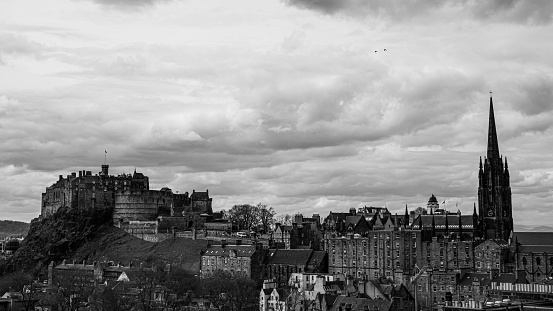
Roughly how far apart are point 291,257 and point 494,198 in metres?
41.1

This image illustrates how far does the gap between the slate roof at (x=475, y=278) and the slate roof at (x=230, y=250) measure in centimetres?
4484

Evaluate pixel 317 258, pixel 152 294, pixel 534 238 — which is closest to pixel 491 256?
pixel 534 238

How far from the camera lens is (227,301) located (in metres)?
121

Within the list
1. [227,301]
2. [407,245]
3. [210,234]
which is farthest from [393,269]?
[210,234]

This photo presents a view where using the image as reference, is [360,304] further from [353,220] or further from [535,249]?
[353,220]

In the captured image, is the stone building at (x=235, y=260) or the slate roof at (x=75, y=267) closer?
the stone building at (x=235, y=260)

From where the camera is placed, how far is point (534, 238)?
135000 mm

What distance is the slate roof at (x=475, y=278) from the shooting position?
11875 cm

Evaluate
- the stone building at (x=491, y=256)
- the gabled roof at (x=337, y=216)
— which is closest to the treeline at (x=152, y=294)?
the gabled roof at (x=337, y=216)

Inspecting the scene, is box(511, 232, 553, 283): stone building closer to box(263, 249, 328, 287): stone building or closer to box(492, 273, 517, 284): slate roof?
box(492, 273, 517, 284): slate roof

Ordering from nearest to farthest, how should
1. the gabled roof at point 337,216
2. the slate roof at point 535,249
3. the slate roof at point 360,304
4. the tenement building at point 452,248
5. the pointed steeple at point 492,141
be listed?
1. the slate roof at point 360,304
2. the tenement building at point 452,248
3. the slate roof at point 535,249
4. the pointed steeple at point 492,141
5. the gabled roof at point 337,216

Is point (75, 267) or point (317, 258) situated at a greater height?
point (317, 258)

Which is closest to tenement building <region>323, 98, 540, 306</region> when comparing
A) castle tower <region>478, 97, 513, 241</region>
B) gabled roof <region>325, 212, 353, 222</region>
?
castle tower <region>478, 97, 513, 241</region>

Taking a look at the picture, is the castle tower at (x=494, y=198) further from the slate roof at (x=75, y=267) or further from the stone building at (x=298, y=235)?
the slate roof at (x=75, y=267)
